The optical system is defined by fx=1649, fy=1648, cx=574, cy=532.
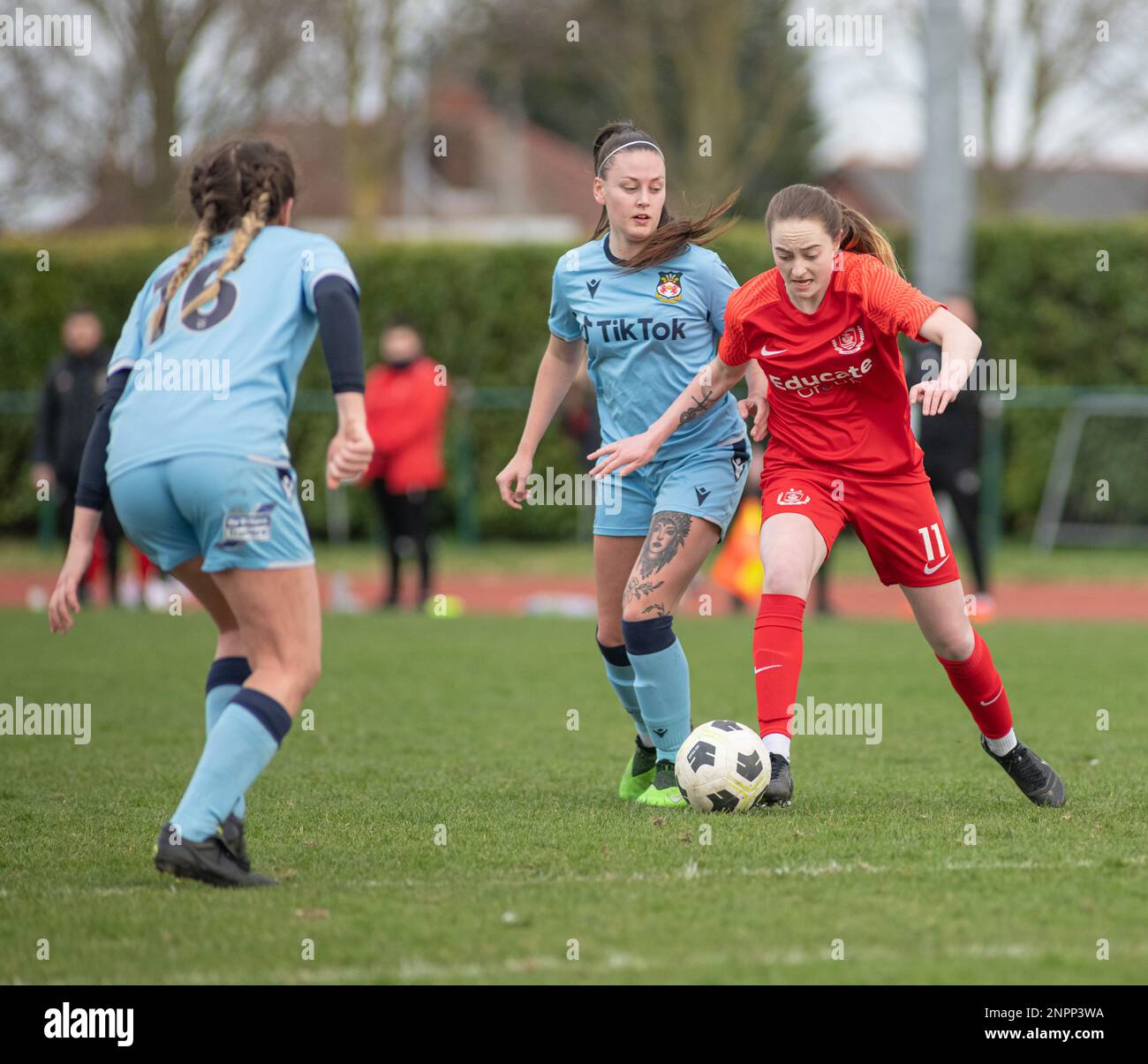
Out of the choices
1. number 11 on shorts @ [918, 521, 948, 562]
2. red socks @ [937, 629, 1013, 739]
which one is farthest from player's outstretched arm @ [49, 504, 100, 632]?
red socks @ [937, 629, 1013, 739]

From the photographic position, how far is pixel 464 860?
5082mm

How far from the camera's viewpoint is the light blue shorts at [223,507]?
445 centimetres

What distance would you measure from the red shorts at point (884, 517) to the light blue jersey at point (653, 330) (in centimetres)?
50

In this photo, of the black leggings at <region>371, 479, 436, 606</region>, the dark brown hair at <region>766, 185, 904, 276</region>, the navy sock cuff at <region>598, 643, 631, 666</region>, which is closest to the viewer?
the dark brown hair at <region>766, 185, 904, 276</region>

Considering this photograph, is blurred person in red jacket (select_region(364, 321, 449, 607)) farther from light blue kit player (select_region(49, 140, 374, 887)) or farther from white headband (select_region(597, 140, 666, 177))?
light blue kit player (select_region(49, 140, 374, 887))

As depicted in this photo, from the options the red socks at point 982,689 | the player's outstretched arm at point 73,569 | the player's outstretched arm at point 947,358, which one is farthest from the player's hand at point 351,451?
the red socks at point 982,689

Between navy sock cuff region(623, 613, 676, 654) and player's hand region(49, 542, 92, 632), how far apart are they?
200 cm

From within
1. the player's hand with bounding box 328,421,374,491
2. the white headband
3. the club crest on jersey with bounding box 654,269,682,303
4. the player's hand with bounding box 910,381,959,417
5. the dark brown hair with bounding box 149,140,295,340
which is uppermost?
the white headband

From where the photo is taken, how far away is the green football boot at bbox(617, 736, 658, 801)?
20.8 ft

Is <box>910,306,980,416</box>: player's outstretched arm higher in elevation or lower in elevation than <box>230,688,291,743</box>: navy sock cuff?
higher

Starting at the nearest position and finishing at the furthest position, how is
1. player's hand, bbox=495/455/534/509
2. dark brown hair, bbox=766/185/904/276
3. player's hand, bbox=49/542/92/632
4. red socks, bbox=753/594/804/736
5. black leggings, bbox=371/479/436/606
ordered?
player's hand, bbox=49/542/92/632 < dark brown hair, bbox=766/185/904/276 < red socks, bbox=753/594/804/736 < player's hand, bbox=495/455/534/509 < black leggings, bbox=371/479/436/606

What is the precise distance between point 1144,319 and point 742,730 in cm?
1584

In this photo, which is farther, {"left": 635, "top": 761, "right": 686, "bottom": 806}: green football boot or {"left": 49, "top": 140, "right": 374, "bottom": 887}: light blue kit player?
{"left": 635, "top": 761, "right": 686, "bottom": 806}: green football boot
